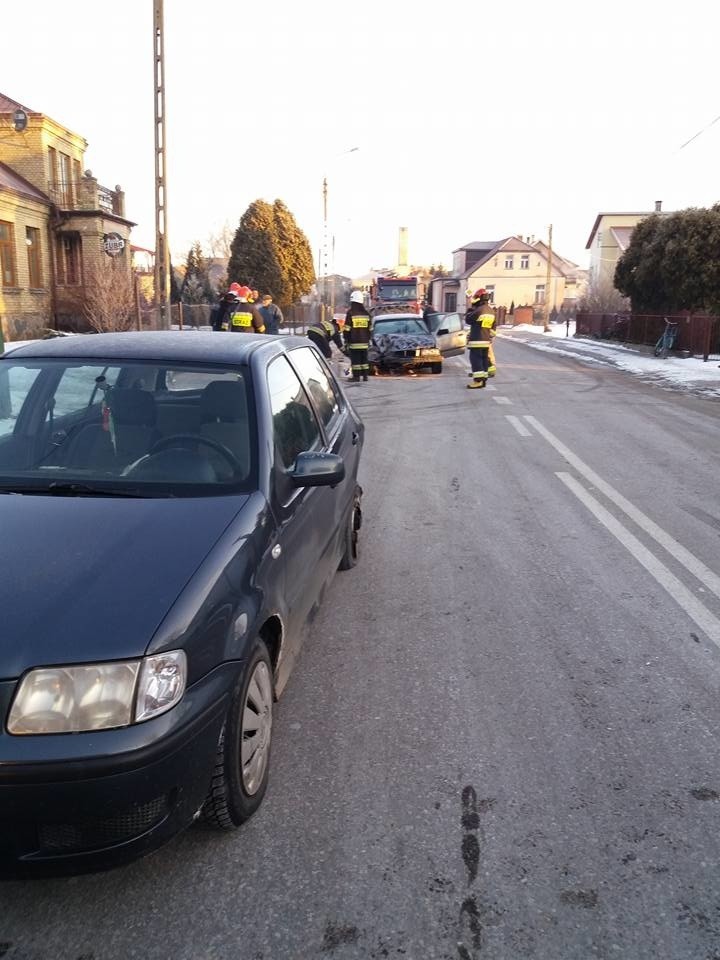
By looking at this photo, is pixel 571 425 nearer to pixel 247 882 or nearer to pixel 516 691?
pixel 516 691

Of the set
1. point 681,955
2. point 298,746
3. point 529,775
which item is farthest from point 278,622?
point 681,955

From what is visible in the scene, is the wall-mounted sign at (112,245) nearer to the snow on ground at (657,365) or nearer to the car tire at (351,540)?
the snow on ground at (657,365)

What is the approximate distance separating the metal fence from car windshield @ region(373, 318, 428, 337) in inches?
364

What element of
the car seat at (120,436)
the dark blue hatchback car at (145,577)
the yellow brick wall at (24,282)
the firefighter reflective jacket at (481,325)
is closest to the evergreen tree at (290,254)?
the yellow brick wall at (24,282)

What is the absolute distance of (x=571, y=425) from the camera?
11.8 metres

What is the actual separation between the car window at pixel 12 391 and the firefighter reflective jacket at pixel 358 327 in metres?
13.4

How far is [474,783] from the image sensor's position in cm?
301

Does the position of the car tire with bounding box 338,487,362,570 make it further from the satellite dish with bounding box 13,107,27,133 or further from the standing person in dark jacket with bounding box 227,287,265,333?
the satellite dish with bounding box 13,107,27,133

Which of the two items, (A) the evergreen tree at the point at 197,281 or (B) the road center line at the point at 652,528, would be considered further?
(A) the evergreen tree at the point at 197,281

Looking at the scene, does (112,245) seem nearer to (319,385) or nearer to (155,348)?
(319,385)

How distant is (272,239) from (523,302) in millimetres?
45091

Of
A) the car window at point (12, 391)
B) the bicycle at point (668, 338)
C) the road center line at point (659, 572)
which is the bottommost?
the road center line at point (659, 572)

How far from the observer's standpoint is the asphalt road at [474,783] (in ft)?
7.62

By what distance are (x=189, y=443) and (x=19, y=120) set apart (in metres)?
29.0
